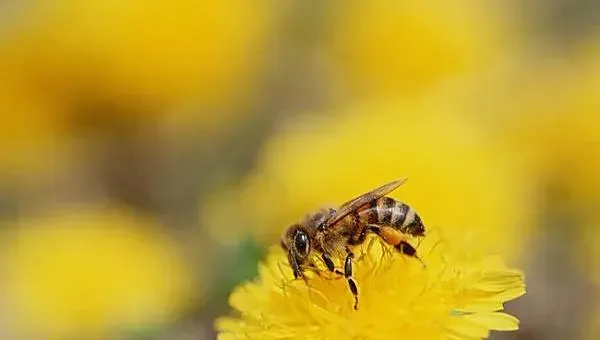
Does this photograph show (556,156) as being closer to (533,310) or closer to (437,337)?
(533,310)

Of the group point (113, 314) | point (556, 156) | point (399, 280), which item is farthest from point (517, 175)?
point (399, 280)

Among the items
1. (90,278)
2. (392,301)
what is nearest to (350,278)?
(392,301)

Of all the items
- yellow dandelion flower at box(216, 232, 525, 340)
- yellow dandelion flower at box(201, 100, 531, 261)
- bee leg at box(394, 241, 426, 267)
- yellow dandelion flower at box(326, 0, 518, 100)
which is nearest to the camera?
yellow dandelion flower at box(216, 232, 525, 340)

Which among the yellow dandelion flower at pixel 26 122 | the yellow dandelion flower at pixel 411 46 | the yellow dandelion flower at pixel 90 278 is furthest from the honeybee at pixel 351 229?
the yellow dandelion flower at pixel 26 122

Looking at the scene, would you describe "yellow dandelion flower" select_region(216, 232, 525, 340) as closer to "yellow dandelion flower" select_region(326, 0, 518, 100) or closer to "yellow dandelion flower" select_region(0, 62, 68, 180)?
"yellow dandelion flower" select_region(326, 0, 518, 100)

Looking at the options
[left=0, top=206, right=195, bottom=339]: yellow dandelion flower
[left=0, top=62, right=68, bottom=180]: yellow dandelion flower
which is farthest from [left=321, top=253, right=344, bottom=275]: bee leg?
[left=0, top=62, right=68, bottom=180]: yellow dandelion flower

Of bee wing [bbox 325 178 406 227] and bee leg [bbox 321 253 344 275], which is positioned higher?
bee wing [bbox 325 178 406 227]
